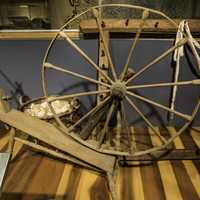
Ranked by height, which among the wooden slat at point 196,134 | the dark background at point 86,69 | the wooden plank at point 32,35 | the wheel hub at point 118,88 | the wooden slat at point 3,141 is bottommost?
the wheel hub at point 118,88

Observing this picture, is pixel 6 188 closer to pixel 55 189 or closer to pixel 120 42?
pixel 55 189

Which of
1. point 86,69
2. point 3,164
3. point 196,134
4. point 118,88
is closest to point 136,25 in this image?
point 86,69

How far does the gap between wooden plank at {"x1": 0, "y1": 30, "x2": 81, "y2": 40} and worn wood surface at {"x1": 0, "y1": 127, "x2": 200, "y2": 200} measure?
39.8 inches

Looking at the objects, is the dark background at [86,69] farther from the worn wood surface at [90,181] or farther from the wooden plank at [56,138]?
the wooden plank at [56,138]

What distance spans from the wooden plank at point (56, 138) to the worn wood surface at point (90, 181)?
0.80 ft

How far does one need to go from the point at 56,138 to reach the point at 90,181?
0.45 m

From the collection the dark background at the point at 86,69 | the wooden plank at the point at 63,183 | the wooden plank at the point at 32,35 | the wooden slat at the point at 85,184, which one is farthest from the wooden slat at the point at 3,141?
the wooden plank at the point at 32,35

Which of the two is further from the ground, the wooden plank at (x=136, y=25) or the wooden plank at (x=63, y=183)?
the wooden plank at (x=136, y=25)

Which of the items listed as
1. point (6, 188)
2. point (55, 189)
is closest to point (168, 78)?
point (55, 189)

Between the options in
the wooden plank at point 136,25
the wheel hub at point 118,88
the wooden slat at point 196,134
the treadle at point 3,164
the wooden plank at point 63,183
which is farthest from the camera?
the wooden slat at point 196,134

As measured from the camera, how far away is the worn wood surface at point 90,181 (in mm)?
1882

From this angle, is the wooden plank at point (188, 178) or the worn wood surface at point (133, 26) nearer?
the wooden plank at point (188, 178)

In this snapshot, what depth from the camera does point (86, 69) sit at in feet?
8.76

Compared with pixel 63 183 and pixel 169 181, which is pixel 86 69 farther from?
pixel 169 181
